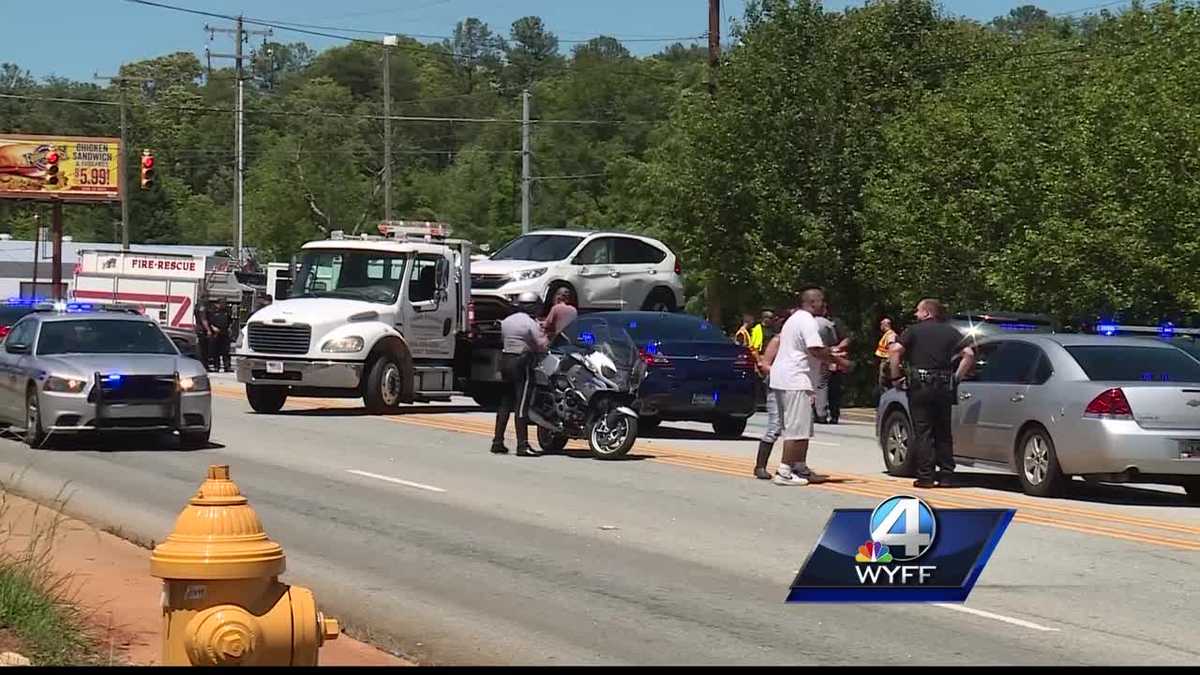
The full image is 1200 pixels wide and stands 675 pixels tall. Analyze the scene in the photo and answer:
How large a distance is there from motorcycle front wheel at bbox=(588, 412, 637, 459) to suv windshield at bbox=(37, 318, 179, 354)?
212 inches

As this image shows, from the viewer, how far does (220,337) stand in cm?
4141

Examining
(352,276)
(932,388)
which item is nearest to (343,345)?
(352,276)

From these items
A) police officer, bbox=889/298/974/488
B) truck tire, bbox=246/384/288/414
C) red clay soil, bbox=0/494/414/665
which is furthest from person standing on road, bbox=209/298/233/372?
red clay soil, bbox=0/494/414/665

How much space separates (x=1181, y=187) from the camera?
2989cm

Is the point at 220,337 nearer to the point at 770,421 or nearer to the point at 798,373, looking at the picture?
the point at 770,421

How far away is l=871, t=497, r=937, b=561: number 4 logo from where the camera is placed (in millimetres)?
6590

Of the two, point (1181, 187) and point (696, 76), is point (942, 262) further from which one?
point (696, 76)

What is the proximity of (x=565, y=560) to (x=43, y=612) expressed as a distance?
4359 millimetres

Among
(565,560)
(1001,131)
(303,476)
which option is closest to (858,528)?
(565,560)

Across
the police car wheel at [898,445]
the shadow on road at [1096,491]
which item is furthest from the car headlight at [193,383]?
the shadow on road at [1096,491]

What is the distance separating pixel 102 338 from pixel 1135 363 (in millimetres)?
11971

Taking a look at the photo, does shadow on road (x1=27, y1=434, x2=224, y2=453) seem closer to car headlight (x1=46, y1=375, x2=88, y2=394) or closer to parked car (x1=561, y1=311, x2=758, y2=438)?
car headlight (x1=46, y1=375, x2=88, y2=394)

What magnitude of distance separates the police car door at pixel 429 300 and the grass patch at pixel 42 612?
1529 cm

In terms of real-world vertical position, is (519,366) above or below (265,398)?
above
